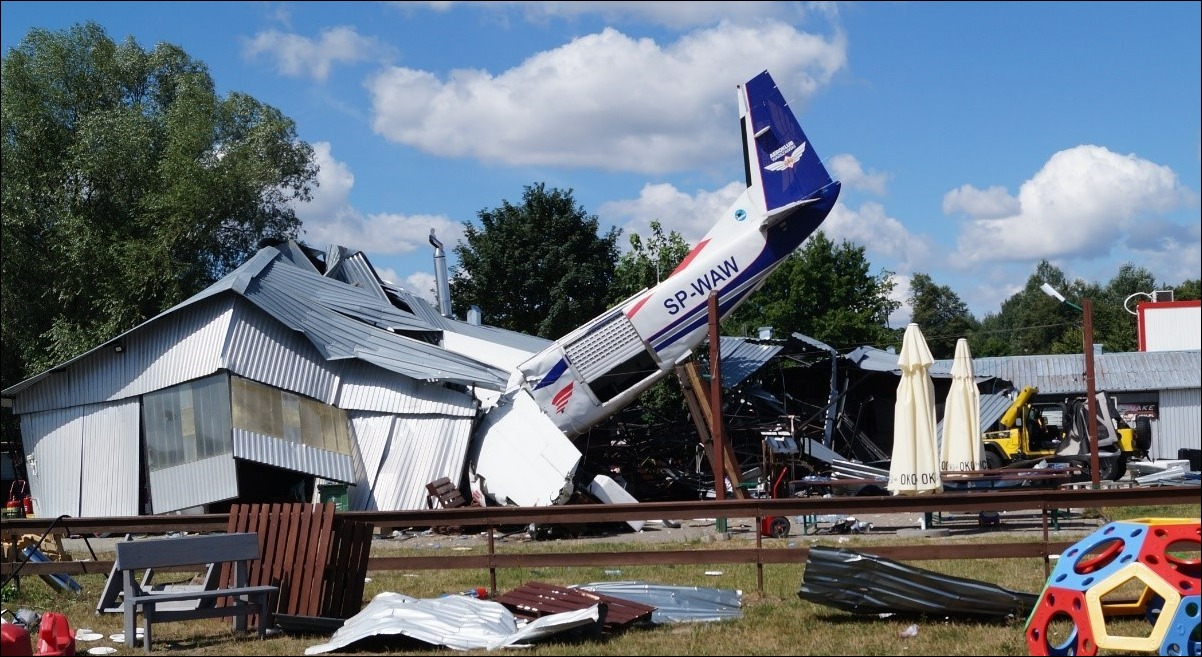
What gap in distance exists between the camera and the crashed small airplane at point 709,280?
27.0m

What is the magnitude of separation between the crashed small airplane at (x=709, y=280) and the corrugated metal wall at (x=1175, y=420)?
18.0 m

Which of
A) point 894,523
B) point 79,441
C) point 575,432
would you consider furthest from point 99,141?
point 894,523

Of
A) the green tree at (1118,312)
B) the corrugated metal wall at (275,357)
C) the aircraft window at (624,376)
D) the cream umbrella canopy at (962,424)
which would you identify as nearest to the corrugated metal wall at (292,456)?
the corrugated metal wall at (275,357)

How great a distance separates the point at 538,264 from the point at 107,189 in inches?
806

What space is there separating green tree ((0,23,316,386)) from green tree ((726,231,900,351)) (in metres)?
28.9

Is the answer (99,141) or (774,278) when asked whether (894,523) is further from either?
(774,278)

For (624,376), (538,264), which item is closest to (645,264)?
(538,264)

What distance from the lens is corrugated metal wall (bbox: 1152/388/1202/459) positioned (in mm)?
38094

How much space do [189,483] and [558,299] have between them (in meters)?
29.5

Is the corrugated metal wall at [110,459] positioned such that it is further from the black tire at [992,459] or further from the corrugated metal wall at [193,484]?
the black tire at [992,459]

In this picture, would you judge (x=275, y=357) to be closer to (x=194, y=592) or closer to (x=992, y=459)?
(x=992, y=459)

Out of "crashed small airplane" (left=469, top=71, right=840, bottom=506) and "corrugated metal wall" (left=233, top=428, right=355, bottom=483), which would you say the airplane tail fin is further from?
"corrugated metal wall" (left=233, top=428, right=355, bottom=483)

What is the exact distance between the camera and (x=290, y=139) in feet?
133

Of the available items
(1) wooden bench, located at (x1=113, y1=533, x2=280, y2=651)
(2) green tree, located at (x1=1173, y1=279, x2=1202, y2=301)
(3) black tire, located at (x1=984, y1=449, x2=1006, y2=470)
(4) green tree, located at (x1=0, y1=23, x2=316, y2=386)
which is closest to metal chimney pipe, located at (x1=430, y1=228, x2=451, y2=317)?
(4) green tree, located at (x1=0, y1=23, x2=316, y2=386)
